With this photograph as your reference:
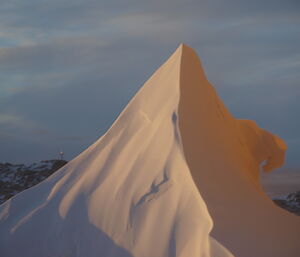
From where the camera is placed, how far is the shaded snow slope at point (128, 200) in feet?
17.2

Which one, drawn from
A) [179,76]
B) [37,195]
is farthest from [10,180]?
[179,76]

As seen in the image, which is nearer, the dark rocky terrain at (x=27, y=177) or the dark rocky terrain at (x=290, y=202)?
the dark rocky terrain at (x=290, y=202)

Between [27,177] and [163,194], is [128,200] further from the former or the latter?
[27,177]

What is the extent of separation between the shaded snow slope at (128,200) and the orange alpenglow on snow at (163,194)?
1 cm

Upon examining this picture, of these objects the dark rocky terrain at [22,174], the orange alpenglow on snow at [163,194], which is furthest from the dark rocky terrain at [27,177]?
the orange alpenglow on snow at [163,194]

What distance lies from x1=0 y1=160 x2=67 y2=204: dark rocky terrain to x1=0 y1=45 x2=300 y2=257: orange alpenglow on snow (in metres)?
8.26

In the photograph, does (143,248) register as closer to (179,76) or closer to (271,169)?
(179,76)

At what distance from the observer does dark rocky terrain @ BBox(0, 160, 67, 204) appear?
1508cm

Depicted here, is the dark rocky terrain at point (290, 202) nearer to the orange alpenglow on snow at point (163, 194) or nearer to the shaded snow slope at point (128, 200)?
the orange alpenglow on snow at point (163, 194)

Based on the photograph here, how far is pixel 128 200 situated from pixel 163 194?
1.58 feet

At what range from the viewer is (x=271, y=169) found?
7516 mm

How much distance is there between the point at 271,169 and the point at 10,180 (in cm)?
1010

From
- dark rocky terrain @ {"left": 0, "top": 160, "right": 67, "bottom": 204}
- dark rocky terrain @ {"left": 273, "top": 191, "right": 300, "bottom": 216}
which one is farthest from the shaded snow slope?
dark rocky terrain @ {"left": 273, "top": 191, "right": 300, "bottom": 216}

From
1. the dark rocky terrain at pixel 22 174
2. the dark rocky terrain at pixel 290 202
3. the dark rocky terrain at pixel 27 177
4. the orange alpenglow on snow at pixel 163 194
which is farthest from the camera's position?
the dark rocky terrain at pixel 22 174
